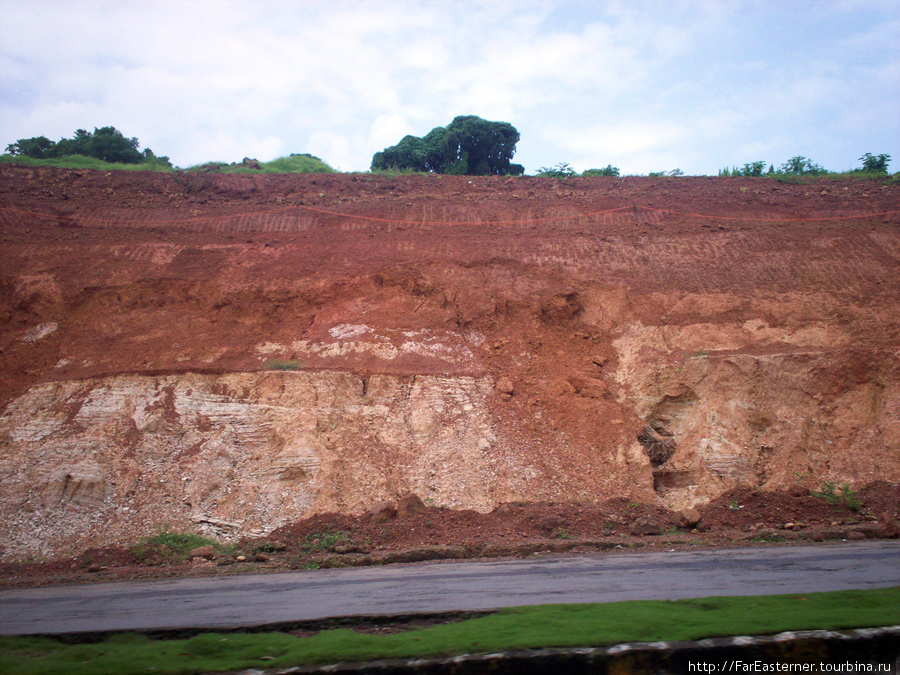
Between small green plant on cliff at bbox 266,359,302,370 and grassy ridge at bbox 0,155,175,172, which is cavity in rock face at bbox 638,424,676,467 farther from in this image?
grassy ridge at bbox 0,155,175,172

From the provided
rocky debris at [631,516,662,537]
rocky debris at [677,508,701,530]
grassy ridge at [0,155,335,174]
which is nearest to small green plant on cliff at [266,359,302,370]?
rocky debris at [631,516,662,537]

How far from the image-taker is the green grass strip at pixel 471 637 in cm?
534

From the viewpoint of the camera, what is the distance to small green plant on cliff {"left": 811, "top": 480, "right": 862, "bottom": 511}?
13180 millimetres

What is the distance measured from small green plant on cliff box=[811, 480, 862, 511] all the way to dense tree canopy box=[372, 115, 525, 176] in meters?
25.4

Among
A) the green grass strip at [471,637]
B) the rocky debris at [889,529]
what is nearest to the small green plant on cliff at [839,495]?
the rocky debris at [889,529]

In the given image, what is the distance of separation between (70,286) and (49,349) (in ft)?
7.94

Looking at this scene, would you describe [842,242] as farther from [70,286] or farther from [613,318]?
[70,286]

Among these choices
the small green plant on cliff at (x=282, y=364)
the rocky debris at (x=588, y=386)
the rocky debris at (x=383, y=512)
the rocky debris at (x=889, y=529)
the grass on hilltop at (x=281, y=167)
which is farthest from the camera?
the grass on hilltop at (x=281, y=167)

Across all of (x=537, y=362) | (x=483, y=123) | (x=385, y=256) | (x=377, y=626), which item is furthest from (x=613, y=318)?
(x=483, y=123)

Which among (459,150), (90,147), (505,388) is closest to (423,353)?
(505,388)

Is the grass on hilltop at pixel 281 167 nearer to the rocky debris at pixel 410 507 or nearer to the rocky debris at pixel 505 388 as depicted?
the rocky debris at pixel 505 388

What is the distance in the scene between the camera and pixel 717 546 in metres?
11.5

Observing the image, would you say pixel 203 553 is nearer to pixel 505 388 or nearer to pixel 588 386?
pixel 505 388

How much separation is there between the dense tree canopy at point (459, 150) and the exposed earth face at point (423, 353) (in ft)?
41.5
